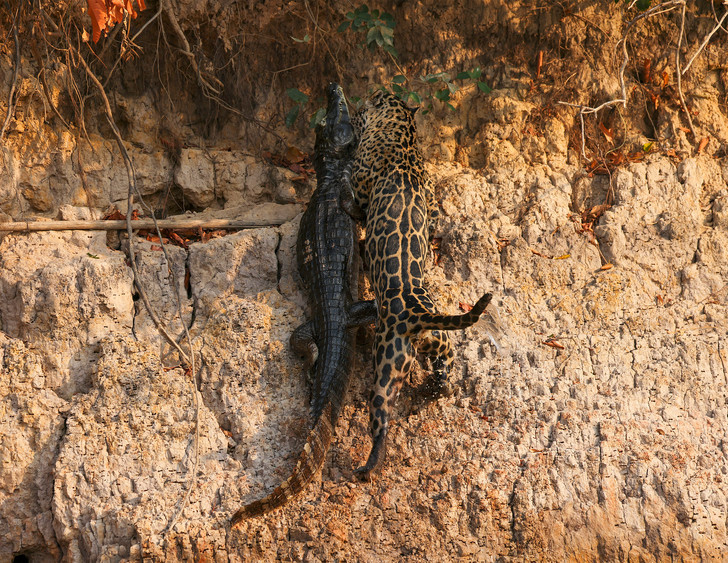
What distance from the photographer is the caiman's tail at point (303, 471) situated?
4.36 m

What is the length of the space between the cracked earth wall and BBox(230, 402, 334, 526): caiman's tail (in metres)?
0.11

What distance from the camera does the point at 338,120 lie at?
249 inches

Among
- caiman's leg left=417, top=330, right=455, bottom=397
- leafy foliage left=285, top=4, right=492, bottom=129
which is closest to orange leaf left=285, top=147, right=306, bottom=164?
leafy foliage left=285, top=4, right=492, bottom=129

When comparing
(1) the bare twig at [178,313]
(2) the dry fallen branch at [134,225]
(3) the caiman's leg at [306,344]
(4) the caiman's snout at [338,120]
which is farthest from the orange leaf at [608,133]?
(1) the bare twig at [178,313]

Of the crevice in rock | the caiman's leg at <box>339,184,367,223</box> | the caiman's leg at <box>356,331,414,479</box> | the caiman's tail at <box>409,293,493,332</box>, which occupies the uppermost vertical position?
the caiman's leg at <box>339,184,367,223</box>

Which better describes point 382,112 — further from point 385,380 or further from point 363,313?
point 385,380

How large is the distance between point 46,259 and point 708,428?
16.3 ft

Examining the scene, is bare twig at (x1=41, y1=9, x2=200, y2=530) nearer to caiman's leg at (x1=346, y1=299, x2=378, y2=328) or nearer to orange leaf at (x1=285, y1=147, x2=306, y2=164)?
caiman's leg at (x1=346, y1=299, x2=378, y2=328)

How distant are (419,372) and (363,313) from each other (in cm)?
60

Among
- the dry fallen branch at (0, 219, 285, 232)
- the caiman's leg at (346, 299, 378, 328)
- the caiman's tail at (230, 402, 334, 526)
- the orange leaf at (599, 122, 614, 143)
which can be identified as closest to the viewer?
the caiman's tail at (230, 402, 334, 526)

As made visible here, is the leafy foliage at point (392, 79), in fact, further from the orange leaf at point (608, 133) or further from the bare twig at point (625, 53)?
the orange leaf at point (608, 133)

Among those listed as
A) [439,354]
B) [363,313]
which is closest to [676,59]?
[439,354]

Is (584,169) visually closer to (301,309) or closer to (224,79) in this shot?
(301,309)

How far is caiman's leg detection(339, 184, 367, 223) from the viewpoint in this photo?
5793 millimetres
